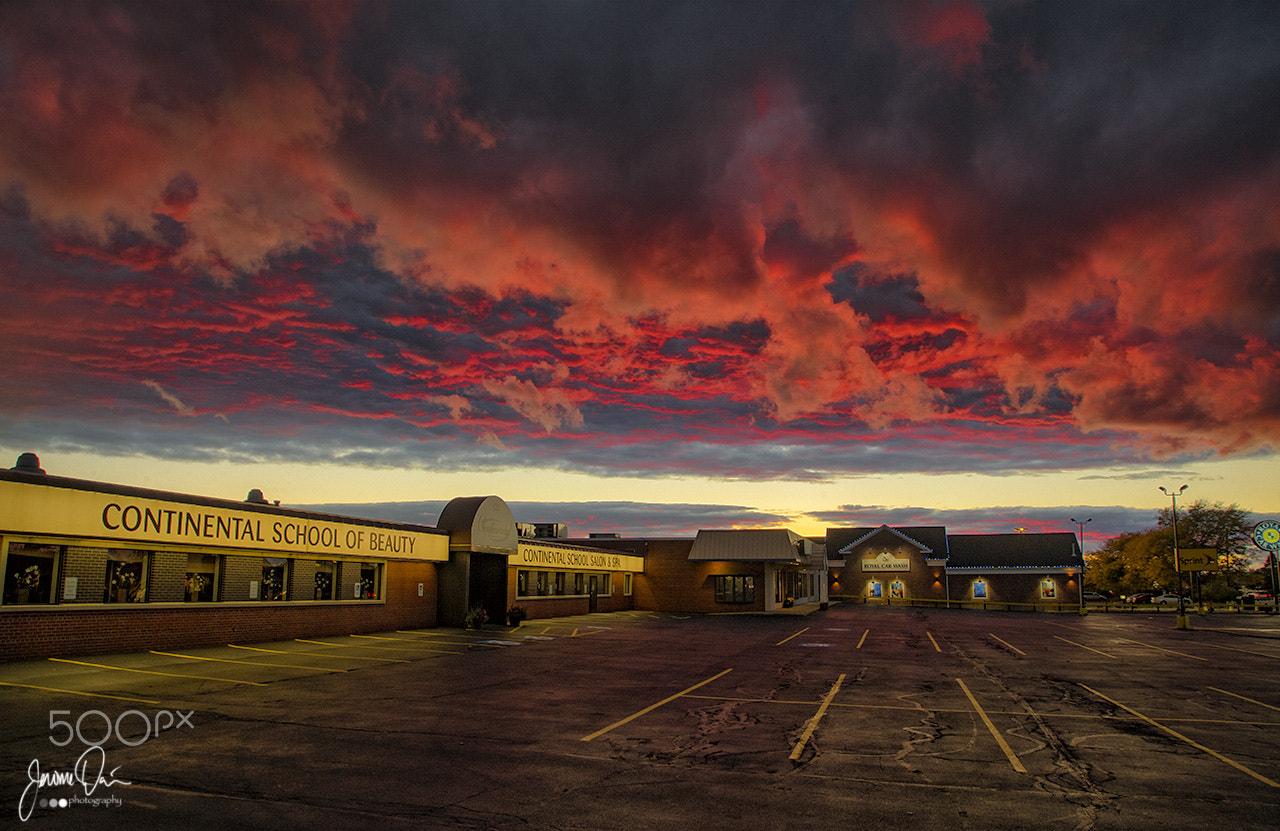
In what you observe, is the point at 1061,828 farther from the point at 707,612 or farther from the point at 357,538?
the point at 707,612

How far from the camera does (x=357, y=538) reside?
99.5ft

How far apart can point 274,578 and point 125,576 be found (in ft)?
19.1

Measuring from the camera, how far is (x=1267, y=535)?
2415 inches

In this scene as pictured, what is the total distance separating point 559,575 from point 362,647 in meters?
22.5

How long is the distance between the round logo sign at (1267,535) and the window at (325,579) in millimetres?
69987

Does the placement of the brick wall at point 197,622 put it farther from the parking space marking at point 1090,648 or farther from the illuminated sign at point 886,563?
the illuminated sign at point 886,563

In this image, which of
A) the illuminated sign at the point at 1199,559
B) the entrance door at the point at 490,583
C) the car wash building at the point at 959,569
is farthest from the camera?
the car wash building at the point at 959,569

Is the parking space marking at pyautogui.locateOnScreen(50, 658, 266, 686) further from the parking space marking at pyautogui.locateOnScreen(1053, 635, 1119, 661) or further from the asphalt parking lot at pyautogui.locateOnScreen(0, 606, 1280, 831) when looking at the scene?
the parking space marking at pyautogui.locateOnScreen(1053, 635, 1119, 661)

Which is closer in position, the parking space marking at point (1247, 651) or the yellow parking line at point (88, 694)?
the yellow parking line at point (88, 694)

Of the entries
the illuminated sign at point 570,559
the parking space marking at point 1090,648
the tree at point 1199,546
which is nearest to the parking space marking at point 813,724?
the parking space marking at point 1090,648

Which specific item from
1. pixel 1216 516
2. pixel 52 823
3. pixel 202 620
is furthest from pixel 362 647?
pixel 1216 516

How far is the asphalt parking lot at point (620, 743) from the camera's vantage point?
8.92 metres

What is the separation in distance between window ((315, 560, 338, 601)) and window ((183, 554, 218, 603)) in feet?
15.8

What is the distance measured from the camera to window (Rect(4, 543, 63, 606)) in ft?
60.7
